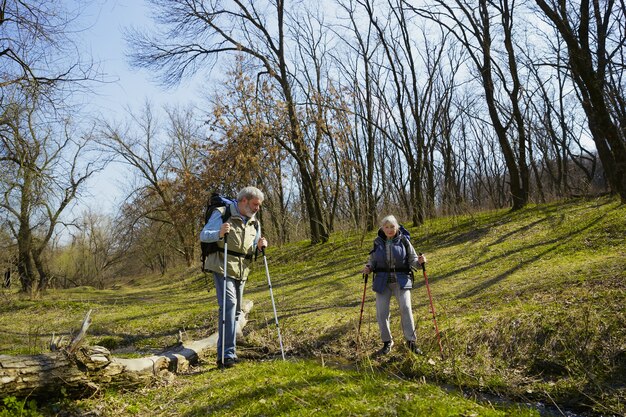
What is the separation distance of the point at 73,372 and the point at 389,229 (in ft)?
14.4

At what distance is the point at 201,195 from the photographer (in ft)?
71.8

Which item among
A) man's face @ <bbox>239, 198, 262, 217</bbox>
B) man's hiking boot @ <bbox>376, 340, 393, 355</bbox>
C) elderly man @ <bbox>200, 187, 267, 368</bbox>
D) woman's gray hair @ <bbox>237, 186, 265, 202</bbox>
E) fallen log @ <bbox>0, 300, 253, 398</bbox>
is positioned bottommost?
man's hiking boot @ <bbox>376, 340, 393, 355</bbox>

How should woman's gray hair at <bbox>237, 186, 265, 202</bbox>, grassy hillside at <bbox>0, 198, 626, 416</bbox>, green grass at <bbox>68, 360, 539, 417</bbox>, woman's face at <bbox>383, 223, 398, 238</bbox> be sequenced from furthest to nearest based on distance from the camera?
1. woman's face at <bbox>383, 223, 398, 238</bbox>
2. woman's gray hair at <bbox>237, 186, 265, 202</bbox>
3. grassy hillside at <bbox>0, 198, 626, 416</bbox>
4. green grass at <bbox>68, 360, 539, 417</bbox>

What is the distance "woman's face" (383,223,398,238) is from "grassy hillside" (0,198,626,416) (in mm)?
1652

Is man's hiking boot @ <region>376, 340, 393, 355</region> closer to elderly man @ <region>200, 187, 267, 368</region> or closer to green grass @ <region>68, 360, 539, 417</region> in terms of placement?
green grass @ <region>68, 360, 539, 417</region>

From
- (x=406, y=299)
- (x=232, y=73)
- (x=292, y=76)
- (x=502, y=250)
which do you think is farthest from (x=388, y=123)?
(x=406, y=299)

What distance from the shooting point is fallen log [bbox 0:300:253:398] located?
4105 millimetres

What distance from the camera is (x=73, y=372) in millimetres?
4504

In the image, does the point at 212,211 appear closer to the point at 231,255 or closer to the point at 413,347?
the point at 231,255

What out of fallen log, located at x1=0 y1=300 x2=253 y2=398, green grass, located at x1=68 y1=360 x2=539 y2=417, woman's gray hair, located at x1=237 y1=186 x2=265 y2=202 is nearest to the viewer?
green grass, located at x1=68 y1=360 x2=539 y2=417

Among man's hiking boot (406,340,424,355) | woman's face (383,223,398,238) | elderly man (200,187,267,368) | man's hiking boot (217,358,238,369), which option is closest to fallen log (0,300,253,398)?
man's hiking boot (217,358,238,369)

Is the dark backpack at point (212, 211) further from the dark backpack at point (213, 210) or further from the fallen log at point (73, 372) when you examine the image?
the fallen log at point (73, 372)

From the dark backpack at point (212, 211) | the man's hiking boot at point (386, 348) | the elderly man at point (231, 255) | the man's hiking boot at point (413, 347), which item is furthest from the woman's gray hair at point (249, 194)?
the man's hiking boot at point (413, 347)

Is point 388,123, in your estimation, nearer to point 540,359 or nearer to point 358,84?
point 358,84
